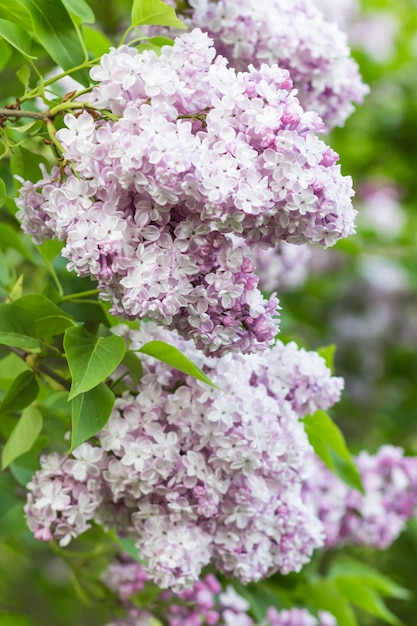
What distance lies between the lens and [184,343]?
1192 millimetres

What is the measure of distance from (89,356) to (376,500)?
41.0 inches

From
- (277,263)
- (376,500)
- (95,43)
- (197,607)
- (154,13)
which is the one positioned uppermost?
(154,13)

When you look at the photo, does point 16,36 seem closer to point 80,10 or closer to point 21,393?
point 80,10

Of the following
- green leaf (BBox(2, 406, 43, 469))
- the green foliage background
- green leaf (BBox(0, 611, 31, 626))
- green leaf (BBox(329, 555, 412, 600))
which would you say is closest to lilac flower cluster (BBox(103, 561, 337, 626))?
the green foliage background

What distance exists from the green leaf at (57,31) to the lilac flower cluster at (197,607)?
0.86 metres

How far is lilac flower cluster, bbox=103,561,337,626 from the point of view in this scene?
1517mm

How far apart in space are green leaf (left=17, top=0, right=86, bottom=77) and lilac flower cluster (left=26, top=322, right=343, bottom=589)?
35 centimetres

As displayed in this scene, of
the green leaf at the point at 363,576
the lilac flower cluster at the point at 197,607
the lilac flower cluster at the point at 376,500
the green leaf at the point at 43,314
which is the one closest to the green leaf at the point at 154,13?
the green leaf at the point at 43,314

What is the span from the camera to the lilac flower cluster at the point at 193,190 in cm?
90

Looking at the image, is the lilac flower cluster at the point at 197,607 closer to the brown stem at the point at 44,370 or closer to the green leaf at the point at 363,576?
the green leaf at the point at 363,576

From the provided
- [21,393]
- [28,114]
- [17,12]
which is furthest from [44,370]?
[17,12]

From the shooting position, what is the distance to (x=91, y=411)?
1.05 m

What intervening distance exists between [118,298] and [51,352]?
0.25 m

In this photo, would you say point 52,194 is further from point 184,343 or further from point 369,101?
point 369,101
